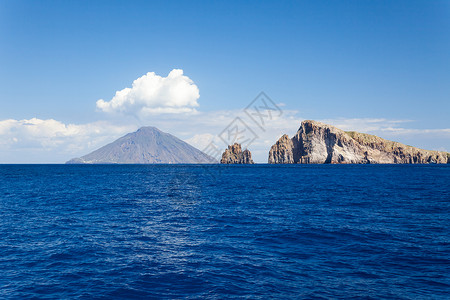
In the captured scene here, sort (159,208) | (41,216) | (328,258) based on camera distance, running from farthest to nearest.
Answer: (159,208), (41,216), (328,258)

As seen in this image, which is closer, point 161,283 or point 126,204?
point 161,283

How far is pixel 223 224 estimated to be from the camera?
85.8ft

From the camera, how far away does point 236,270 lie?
15.1m

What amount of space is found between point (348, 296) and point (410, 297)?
270 centimetres

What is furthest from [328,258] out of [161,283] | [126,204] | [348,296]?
[126,204]

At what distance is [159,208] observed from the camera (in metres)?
35.7

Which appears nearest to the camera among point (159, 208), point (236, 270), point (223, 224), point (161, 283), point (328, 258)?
point (161, 283)

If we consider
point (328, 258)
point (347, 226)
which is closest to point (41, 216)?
point (328, 258)

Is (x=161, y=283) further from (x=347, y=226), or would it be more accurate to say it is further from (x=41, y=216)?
(x=41, y=216)

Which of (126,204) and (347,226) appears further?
(126,204)

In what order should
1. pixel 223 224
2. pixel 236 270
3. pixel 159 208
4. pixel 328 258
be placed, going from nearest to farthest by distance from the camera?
1. pixel 236 270
2. pixel 328 258
3. pixel 223 224
4. pixel 159 208

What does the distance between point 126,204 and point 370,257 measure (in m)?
31.7

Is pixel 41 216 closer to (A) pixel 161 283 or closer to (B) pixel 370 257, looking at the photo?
(A) pixel 161 283

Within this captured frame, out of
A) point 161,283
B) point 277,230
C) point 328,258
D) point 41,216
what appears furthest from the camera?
point 41,216
